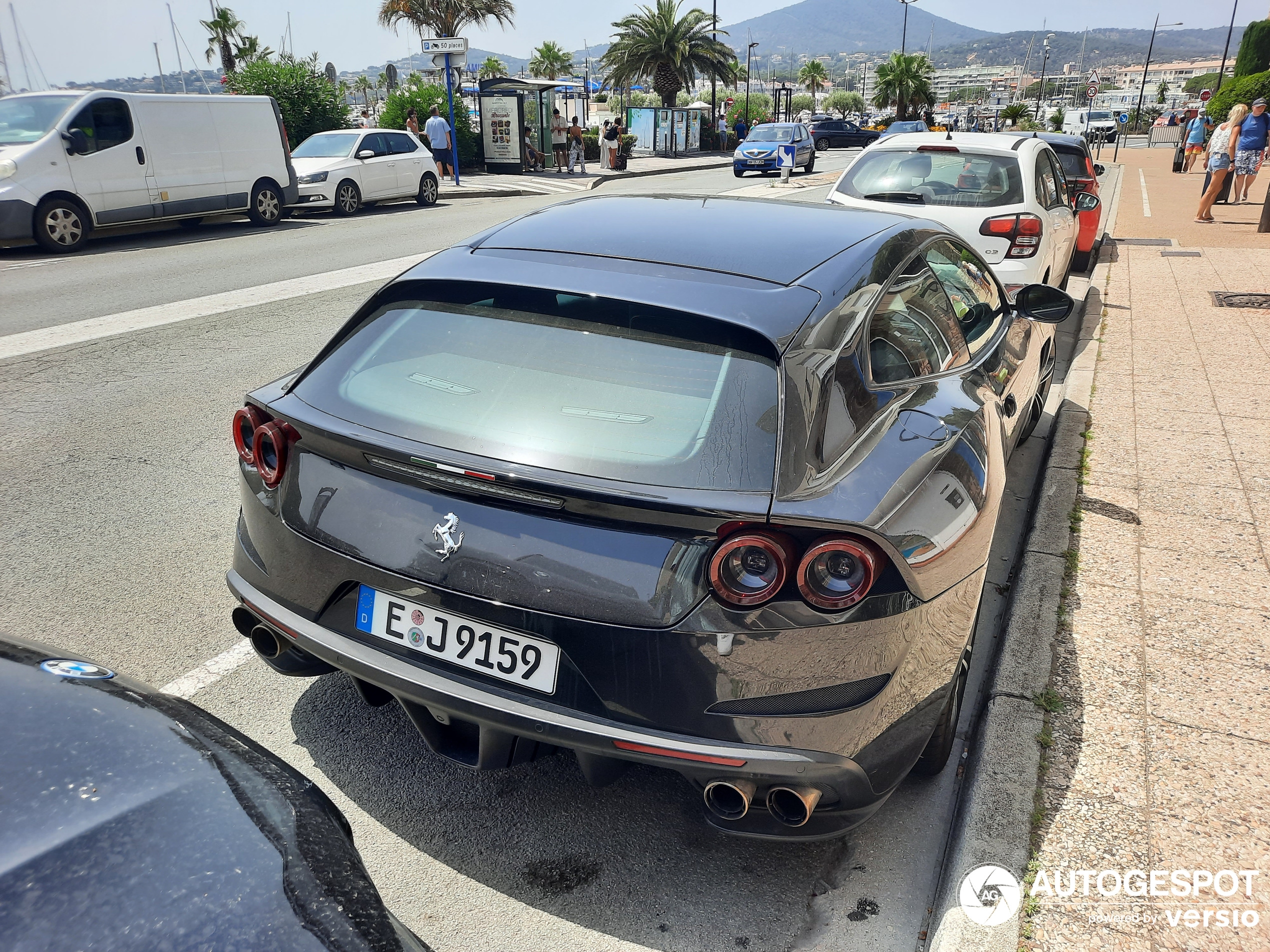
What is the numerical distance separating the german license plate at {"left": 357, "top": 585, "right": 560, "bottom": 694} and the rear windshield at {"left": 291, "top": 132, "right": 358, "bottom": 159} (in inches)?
690

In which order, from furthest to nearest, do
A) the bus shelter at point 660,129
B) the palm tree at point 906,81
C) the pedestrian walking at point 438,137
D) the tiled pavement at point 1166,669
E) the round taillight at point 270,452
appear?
the palm tree at point 906,81
the bus shelter at point 660,129
the pedestrian walking at point 438,137
the round taillight at point 270,452
the tiled pavement at point 1166,669

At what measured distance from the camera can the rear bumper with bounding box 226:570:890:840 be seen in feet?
6.99

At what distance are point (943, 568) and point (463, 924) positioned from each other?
4.82ft

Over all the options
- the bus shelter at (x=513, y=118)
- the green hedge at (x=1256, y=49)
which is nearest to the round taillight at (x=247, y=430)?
the bus shelter at (x=513, y=118)

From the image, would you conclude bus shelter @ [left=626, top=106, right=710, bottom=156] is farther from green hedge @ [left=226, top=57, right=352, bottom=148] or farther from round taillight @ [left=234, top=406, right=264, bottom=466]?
round taillight @ [left=234, top=406, right=264, bottom=466]

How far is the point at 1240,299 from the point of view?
32.4 ft

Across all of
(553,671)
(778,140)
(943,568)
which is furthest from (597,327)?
(778,140)

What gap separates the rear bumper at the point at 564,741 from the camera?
2131mm

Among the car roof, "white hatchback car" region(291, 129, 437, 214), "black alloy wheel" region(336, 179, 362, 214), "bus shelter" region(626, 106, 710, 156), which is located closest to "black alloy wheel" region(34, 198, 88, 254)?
"white hatchback car" region(291, 129, 437, 214)

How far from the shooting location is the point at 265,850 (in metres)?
1.52

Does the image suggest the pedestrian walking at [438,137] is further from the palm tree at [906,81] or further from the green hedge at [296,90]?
the palm tree at [906,81]

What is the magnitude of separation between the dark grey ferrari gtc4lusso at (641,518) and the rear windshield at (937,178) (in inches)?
220

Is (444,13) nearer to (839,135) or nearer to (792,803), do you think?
(839,135)

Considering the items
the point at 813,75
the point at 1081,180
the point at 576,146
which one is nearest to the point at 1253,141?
the point at 1081,180
